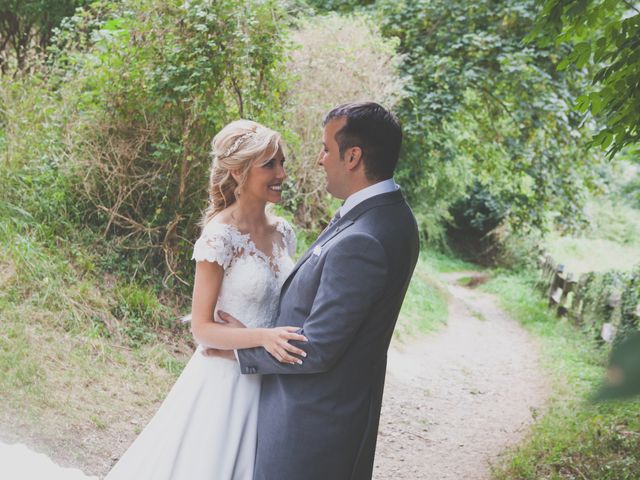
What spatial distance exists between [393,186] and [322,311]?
520 millimetres

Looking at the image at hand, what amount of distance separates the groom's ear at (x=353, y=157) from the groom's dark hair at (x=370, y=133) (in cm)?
1

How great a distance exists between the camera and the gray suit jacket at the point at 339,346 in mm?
2123

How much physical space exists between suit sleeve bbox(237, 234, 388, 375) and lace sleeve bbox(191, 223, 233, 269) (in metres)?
0.66

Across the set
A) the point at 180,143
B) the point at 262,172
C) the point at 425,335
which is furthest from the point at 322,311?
the point at 425,335

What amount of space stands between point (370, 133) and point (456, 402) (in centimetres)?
593

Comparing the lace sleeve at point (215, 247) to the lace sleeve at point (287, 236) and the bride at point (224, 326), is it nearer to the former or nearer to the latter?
the bride at point (224, 326)

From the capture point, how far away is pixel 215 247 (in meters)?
2.69

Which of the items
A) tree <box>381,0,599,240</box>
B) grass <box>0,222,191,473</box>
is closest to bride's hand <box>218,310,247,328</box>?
grass <box>0,222,191,473</box>

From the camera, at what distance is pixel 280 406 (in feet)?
7.66

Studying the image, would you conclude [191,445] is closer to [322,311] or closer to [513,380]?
[322,311]

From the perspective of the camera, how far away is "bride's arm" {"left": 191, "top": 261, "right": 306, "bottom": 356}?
7.43 feet

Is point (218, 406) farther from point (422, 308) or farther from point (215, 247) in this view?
point (422, 308)

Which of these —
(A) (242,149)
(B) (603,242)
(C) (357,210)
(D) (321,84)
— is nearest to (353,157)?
(C) (357,210)

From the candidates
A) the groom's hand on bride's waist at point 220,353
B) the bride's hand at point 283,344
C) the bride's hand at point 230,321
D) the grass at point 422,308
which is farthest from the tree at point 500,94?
the bride's hand at point 283,344
